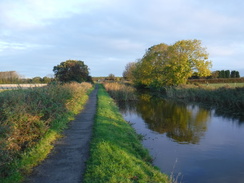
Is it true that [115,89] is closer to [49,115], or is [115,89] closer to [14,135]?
[49,115]

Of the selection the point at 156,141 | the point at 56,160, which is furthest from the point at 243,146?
the point at 56,160

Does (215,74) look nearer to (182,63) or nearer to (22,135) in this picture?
(182,63)

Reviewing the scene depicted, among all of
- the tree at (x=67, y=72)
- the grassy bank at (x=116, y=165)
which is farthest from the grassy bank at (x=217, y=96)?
the grassy bank at (x=116, y=165)

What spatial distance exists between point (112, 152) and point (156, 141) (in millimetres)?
4572

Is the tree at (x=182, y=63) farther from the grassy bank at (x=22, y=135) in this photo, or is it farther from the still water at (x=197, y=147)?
the grassy bank at (x=22, y=135)

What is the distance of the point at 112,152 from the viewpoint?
694 cm

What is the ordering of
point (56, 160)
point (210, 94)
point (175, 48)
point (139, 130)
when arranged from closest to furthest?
point (56, 160)
point (139, 130)
point (210, 94)
point (175, 48)

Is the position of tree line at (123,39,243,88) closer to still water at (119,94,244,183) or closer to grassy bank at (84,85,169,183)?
still water at (119,94,244,183)

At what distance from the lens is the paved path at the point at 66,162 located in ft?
16.7

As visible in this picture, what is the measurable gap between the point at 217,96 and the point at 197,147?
17.6m

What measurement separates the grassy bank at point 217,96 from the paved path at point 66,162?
1752 centimetres

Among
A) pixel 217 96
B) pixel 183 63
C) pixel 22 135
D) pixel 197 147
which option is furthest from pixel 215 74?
pixel 22 135

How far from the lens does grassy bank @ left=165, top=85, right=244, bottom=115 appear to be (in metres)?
22.4

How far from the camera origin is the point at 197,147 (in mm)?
10188
